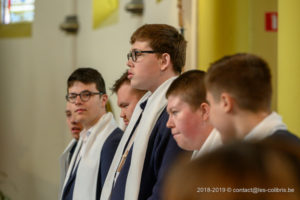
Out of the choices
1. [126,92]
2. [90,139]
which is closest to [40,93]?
[90,139]

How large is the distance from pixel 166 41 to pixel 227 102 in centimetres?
145

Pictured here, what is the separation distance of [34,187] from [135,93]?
5366 mm

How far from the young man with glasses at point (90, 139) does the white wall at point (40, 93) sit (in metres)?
3.07

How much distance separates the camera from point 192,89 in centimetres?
249

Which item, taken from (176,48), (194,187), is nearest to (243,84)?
(194,187)

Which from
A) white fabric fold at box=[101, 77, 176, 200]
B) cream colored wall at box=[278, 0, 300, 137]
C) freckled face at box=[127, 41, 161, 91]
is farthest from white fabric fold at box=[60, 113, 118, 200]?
cream colored wall at box=[278, 0, 300, 137]

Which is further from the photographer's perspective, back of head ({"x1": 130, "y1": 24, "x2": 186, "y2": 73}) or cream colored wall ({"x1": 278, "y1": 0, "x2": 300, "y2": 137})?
cream colored wall ({"x1": 278, "y1": 0, "x2": 300, "y2": 137})

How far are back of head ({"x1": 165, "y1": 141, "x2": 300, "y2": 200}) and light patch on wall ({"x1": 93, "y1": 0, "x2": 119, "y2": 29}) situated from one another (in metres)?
6.58

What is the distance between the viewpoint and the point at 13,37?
8.98 m

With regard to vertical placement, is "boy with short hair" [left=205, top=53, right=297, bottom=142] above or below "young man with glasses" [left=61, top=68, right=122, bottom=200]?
above

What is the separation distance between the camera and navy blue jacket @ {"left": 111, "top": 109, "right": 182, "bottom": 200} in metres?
2.70

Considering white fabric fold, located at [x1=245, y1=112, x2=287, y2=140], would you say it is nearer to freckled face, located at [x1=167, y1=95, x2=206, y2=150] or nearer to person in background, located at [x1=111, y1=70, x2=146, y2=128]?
freckled face, located at [x1=167, y1=95, x2=206, y2=150]

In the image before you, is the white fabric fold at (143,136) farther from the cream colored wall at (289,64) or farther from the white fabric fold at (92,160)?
the white fabric fold at (92,160)

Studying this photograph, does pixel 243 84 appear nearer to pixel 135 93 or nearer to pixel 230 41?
pixel 135 93
